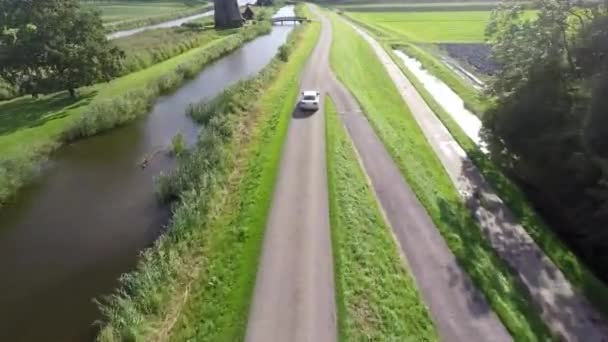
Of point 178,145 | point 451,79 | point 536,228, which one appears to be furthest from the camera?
point 451,79

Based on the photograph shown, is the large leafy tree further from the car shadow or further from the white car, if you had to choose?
the white car

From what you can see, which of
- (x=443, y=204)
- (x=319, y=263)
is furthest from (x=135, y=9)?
(x=319, y=263)

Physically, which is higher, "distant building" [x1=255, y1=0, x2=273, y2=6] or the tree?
"distant building" [x1=255, y1=0, x2=273, y2=6]

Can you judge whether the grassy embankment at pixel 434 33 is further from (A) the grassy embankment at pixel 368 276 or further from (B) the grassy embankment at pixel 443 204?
(A) the grassy embankment at pixel 368 276

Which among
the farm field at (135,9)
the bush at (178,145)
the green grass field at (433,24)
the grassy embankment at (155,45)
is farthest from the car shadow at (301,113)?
the farm field at (135,9)

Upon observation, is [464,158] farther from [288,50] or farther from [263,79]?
[288,50]

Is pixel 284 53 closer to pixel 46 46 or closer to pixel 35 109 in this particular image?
pixel 46 46

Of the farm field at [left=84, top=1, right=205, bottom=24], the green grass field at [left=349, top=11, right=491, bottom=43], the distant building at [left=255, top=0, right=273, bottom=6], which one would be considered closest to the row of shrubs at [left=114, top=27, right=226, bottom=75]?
the farm field at [left=84, top=1, right=205, bottom=24]
